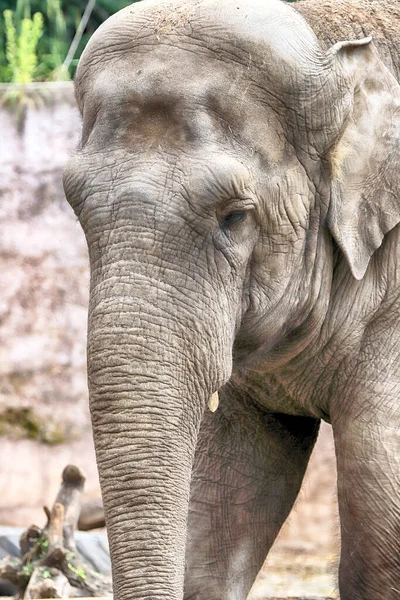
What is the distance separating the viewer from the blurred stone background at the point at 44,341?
304 inches

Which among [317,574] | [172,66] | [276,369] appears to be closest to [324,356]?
[276,369]

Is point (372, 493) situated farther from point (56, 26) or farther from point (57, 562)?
point (56, 26)

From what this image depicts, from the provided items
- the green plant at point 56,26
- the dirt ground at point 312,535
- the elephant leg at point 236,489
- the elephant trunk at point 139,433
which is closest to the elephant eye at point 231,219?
the elephant trunk at point 139,433

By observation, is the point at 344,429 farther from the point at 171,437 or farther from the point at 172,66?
the point at 172,66

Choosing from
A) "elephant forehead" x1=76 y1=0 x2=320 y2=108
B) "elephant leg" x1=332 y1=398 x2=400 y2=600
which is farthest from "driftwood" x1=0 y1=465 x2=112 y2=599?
"elephant forehead" x1=76 y1=0 x2=320 y2=108

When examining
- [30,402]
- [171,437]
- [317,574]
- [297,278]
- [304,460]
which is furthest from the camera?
[30,402]

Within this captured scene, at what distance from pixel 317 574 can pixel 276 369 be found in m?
3.59

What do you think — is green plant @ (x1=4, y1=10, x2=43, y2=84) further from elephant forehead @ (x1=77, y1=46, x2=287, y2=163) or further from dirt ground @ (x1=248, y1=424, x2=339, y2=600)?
elephant forehead @ (x1=77, y1=46, x2=287, y2=163)

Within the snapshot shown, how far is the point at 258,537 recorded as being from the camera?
4438mm

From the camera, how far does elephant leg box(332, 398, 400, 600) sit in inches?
146

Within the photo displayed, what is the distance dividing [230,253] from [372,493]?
0.83 m

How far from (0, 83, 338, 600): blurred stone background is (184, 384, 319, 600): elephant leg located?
3.25 metres

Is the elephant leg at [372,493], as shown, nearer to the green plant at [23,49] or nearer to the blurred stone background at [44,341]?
the blurred stone background at [44,341]

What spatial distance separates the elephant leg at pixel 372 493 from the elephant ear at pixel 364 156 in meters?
0.42
